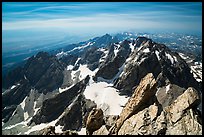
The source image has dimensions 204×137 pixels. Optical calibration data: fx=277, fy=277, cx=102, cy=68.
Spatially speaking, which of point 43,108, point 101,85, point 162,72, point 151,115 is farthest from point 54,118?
point 151,115

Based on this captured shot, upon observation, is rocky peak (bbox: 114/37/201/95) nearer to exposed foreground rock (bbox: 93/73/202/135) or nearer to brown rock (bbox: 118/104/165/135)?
exposed foreground rock (bbox: 93/73/202/135)

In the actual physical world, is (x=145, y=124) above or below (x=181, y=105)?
below

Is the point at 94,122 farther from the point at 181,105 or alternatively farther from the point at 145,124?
the point at 181,105

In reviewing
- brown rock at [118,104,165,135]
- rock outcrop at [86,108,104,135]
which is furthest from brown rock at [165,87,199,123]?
rock outcrop at [86,108,104,135]

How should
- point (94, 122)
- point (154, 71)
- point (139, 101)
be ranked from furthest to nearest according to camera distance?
point (154, 71), point (94, 122), point (139, 101)

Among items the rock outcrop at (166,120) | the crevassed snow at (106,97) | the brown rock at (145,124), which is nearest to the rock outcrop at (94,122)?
the rock outcrop at (166,120)

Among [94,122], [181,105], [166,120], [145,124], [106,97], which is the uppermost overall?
[181,105]

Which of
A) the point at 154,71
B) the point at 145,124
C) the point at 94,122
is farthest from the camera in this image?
the point at 154,71

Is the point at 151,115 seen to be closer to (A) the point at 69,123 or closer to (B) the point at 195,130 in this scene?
(B) the point at 195,130

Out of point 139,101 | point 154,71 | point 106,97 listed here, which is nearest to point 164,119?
point 139,101
